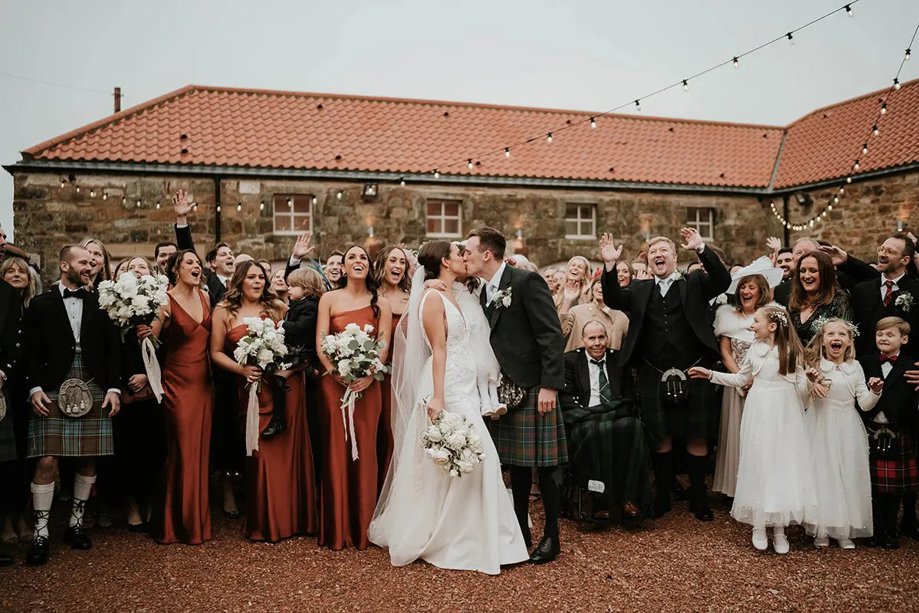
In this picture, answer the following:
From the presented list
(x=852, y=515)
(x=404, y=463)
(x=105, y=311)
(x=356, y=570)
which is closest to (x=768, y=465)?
(x=852, y=515)

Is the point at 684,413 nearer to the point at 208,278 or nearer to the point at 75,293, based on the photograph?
the point at 208,278

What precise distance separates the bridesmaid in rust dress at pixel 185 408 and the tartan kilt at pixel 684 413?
11.9 ft

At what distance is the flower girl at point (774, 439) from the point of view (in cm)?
496

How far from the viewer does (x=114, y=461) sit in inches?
224

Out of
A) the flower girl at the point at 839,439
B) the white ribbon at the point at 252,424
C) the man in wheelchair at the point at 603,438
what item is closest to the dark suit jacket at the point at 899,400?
the flower girl at the point at 839,439

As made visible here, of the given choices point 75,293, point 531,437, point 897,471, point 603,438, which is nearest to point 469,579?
point 531,437

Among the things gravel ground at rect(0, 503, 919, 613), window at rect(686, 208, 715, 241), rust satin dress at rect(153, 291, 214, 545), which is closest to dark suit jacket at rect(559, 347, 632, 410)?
gravel ground at rect(0, 503, 919, 613)

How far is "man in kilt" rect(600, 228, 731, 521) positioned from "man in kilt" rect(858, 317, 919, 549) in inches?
46.8

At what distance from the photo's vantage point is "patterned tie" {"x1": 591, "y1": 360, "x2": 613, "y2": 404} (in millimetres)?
5992

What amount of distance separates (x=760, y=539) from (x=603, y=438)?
133 cm

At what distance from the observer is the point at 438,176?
16406 millimetres

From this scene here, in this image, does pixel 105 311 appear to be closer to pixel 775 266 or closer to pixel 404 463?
Result: pixel 404 463

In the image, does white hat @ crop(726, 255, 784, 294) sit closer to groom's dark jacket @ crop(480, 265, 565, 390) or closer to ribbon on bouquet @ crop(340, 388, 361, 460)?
groom's dark jacket @ crop(480, 265, 565, 390)

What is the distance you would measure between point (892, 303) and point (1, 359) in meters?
6.77
